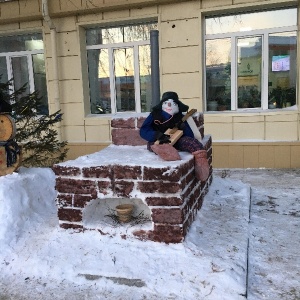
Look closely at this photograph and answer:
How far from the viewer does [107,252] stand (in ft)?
7.64

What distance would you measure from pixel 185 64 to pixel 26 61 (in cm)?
373

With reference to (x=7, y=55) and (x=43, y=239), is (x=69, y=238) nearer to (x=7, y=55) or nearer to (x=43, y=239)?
(x=43, y=239)

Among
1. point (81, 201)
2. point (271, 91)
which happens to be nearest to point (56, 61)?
point (271, 91)

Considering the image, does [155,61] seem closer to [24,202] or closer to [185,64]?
[24,202]

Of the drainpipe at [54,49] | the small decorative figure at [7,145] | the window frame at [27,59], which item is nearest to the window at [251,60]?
the drainpipe at [54,49]

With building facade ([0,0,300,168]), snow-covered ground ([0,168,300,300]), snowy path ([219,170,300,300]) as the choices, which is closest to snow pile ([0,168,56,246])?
snow-covered ground ([0,168,300,300])

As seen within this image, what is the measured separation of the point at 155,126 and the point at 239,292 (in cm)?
158

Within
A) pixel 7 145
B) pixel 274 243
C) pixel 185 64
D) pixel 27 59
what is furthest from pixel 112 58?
pixel 274 243

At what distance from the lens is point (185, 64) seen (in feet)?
20.9

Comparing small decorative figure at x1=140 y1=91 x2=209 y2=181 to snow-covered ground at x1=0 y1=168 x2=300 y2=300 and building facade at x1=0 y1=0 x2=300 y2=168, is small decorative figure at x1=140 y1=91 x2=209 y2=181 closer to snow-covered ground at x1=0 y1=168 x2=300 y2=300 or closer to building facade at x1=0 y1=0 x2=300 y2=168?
snow-covered ground at x1=0 y1=168 x2=300 y2=300

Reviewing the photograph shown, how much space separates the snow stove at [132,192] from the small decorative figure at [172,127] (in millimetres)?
105

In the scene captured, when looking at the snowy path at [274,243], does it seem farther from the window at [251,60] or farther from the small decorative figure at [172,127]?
the window at [251,60]

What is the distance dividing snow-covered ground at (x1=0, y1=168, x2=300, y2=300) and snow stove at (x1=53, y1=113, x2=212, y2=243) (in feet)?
0.30

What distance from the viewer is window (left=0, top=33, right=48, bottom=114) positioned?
7.55 m
